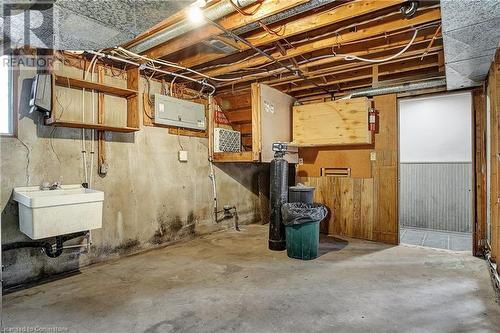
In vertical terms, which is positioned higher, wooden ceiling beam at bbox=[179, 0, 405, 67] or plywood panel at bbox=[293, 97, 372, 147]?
wooden ceiling beam at bbox=[179, 0, 405, 67]

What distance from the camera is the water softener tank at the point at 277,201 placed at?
12.2ft

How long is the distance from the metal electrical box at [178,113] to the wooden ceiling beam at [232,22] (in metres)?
0.85

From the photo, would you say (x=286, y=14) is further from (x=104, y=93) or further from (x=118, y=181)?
(x=118, y=181)

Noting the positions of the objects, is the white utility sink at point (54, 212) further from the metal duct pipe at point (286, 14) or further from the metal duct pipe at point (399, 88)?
the metal duct pipe at point (399, 88)

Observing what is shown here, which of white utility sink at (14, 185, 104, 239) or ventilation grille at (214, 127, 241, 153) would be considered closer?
white utility sink at (14, 185, 104, 239)

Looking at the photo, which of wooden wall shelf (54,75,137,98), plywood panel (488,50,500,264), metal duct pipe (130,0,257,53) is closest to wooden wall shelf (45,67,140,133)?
wooden wall shelf (54,75,137,98)

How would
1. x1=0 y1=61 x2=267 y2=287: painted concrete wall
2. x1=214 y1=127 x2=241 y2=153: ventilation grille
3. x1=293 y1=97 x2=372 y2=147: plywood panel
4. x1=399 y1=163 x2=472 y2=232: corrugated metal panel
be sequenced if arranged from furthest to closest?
x1=399 y1=163 x2=472 y2=232: corrugated metal panel → x1=214 y1=127 x2=241 y2=153: ventilation grille → x1=293 y1=97 x2=372 y2=147: plywood panel → x1=0 y1=61 x2=267 y2=287: painted concrete wall

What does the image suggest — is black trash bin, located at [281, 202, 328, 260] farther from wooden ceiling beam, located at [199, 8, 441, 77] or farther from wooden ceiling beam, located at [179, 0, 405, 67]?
wooden ceiling beam, located at [179, 0, 405, 67]

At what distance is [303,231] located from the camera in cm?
333

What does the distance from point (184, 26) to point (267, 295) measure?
7.90 feet

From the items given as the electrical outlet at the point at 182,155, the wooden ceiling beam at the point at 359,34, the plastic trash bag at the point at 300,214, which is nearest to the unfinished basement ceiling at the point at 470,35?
the wooden ceiling beam at the point at 359,34

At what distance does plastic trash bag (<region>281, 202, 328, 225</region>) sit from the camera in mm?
3295

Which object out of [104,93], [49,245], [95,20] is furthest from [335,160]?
[49,245]

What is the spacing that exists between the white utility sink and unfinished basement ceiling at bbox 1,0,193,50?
Answer: 1.26 meters
